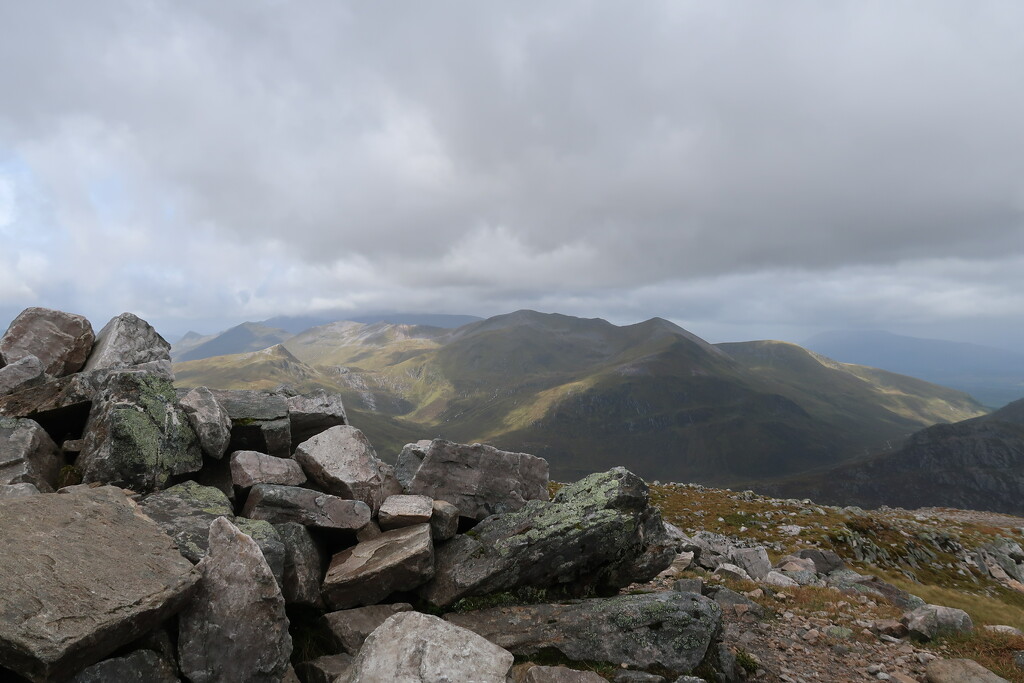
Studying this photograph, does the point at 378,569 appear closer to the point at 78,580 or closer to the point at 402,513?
the point at 402,513

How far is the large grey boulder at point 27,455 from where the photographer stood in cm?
1113

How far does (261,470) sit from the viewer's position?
43.7 ft

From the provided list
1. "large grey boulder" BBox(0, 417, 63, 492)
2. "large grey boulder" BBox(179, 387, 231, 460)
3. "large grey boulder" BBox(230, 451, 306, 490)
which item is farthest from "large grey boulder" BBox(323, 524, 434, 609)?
"large grey boulder" BBox(0, 417, 63, 492)

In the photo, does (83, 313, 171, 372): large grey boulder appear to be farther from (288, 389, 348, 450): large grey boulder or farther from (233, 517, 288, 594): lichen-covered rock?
(233, 517, 288, 594): lichen-covered rock

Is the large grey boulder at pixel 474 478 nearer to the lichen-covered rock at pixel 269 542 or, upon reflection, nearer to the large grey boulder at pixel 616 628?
the large grey boulder at pixel 616 628

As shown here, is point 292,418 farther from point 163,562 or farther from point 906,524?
point 906,524

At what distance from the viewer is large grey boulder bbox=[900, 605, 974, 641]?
1633 centimetres

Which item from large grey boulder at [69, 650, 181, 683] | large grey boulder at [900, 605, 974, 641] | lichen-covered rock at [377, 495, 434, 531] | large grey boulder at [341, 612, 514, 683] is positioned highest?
lichen-covered rock at [377, 495, 434, 531]

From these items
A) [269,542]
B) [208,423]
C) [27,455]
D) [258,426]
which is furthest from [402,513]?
[27,455]

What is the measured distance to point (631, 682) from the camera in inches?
414

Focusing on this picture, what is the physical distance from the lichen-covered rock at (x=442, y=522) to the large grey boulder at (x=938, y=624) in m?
16.1

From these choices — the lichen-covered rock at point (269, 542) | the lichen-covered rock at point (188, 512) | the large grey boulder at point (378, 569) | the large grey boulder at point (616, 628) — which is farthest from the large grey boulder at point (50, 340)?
the large grey boulder at point (616, 628)

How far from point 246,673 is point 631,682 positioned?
769 cm

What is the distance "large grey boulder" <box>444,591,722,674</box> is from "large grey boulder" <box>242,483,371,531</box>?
3569 mm
